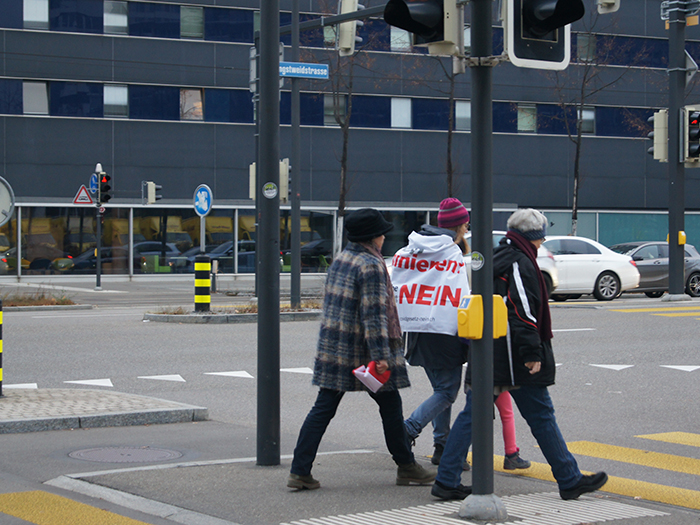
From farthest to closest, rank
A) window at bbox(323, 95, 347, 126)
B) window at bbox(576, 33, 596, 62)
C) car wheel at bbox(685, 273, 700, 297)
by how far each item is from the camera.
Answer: window at bbox(576, 33, 596, 62) < window at bbox(323, 95, 347, 126) < car wheel at bbox(685, 273, 700, 297)

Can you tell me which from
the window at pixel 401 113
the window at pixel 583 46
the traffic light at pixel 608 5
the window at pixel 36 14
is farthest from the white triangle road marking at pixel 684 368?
the window at pixel 583 46

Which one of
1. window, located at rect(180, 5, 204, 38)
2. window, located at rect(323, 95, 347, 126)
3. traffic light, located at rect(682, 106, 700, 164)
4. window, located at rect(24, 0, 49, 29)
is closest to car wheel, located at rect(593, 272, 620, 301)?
traffic light, located at rect(682, 106, 700, 164)

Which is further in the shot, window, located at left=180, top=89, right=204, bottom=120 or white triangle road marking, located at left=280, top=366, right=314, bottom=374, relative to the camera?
window, located at left=180, top=89, right=204, bottom=120

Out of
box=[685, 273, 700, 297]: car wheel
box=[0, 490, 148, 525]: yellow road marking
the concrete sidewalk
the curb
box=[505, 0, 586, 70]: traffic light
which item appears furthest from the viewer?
box=[685, 273, 700, 297]: car wheel

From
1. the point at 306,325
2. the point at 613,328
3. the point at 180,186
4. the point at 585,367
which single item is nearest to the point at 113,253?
the point at 180,186

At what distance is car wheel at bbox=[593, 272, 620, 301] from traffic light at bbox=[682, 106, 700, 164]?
325 centimetres

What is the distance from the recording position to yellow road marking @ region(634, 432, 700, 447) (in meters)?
7.70

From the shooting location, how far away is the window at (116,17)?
113 feet

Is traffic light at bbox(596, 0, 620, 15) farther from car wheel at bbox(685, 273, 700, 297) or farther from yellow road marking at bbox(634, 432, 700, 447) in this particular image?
car wheel at bbox(685, 273, 700, 297)

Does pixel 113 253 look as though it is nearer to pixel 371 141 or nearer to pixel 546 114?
pixel 371 141

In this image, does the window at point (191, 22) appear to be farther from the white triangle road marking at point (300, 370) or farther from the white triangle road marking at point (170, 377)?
the white triangle road marking at point (170, 377)

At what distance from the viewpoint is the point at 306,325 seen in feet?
56.0

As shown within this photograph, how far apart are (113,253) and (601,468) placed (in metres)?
28.9

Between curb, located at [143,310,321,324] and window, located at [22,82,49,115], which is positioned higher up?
window, located at [22,82,49,115]
